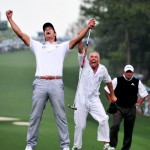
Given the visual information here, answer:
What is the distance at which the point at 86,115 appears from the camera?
39.5 ft

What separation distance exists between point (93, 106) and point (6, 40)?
7446cm

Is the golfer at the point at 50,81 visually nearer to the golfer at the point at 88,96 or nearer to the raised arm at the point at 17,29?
the raised arm at the point at 17,29

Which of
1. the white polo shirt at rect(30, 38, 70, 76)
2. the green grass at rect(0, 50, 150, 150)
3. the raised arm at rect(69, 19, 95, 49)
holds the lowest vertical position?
the green grass at rect(0, 50, 150, 150)

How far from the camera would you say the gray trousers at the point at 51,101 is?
9.90m

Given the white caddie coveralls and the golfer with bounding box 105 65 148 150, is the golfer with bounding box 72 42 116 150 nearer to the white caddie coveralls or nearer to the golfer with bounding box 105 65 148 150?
the white caddie coveralls

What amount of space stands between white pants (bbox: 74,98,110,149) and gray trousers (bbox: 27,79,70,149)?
6.40 ft

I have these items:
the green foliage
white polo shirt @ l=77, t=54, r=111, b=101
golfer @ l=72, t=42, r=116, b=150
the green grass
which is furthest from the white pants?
the green foliage

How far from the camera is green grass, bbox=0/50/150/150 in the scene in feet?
45.9

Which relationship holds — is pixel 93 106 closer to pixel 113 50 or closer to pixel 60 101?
pixel 60 101

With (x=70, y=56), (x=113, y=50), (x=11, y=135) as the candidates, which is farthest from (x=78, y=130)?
(x=70, y=56)

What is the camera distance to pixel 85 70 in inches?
468

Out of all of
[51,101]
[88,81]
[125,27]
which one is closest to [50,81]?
[51,101]

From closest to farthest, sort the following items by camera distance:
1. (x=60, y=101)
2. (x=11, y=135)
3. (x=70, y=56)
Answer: (x=60, y=101)
(x=11, y=135)
(x=70, y=56)

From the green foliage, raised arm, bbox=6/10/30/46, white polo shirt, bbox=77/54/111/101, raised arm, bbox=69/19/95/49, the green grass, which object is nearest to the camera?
raised arm, bbox=69/19/95/49
